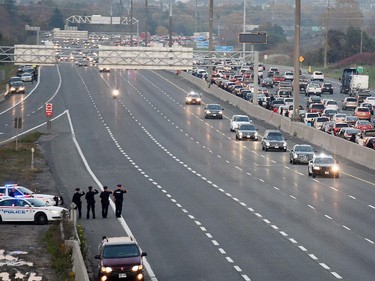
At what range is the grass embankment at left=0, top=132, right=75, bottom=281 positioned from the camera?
31.5 m

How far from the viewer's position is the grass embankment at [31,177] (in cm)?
3147

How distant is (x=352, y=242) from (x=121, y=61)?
64.1 metres

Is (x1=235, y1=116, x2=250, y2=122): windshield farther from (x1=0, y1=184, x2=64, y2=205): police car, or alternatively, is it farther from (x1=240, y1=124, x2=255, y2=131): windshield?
→ (x1=0, y1=184, x2=64, y2=205): police car

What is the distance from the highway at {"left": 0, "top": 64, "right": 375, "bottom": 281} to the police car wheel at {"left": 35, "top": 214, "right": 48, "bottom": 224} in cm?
150

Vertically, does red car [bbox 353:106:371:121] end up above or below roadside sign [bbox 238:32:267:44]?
below

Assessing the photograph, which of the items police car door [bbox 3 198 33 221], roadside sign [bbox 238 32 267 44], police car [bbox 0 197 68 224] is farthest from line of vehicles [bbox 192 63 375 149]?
police car door [bbox 3 198 33 221]

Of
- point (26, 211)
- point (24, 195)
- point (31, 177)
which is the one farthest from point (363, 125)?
point (26, 211)

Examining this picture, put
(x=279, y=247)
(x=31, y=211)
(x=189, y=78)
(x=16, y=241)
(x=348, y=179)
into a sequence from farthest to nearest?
(x=189, y=78) → (x=348, y=179) → (x=31, y=211) → (x=16, y=241) → (x=279, y=247)

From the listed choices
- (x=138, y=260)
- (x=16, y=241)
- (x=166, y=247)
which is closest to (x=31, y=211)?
(x=16, y=241)

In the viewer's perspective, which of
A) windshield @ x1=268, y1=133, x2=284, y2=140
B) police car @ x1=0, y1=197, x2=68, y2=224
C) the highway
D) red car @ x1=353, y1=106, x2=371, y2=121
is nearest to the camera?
the highway

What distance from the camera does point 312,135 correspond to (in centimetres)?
7281

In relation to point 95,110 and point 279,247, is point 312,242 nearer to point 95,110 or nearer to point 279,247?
point 279,247

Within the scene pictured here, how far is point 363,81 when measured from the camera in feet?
388

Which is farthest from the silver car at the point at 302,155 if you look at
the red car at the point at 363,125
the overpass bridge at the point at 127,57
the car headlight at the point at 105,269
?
the car headlight at the point at 105,269
